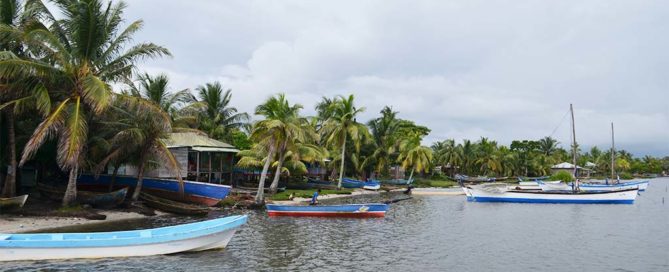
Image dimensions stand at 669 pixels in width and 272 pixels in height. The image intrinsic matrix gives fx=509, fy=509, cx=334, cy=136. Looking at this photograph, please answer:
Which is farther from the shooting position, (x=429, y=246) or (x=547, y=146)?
(x=547, y=146)

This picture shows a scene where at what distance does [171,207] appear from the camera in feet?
91.5

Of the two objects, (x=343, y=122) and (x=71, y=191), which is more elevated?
(x=343, y=122)

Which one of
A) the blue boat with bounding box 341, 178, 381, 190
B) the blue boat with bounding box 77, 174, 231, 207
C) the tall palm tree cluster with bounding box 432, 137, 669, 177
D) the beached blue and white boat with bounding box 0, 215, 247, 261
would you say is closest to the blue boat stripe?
the beached blue and white boat with bounding box 0, 215, 247, 261

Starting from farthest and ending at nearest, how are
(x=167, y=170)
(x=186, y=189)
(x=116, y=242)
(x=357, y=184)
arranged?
1. (x=357, y=184)
2. (x=167, y=170)
3. (x=186, y=189)
4. (x=116, y=242)

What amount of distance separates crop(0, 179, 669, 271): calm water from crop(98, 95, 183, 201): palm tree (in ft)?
15.1

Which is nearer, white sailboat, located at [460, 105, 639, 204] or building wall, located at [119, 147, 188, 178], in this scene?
building wall, located at [119, 147, 188, 178]

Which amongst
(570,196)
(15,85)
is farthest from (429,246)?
(570,196)

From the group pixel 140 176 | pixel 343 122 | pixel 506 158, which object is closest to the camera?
pixel 140 176

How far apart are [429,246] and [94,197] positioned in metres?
17.4

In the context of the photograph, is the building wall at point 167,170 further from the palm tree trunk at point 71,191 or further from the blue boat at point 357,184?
the blue boat at point 357,184

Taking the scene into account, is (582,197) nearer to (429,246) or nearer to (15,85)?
(429,246)

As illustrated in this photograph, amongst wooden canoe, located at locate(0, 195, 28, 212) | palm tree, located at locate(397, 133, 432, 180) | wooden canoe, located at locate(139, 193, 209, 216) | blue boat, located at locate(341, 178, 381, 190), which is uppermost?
palm tree, located at locate(397, 133, 432, 180)

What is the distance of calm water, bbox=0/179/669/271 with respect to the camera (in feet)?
53.4

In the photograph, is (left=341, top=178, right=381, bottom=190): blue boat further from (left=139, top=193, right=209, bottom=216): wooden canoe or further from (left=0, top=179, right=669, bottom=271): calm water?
(left=139, top=193, right=209, bottom=216): wooden canoe
